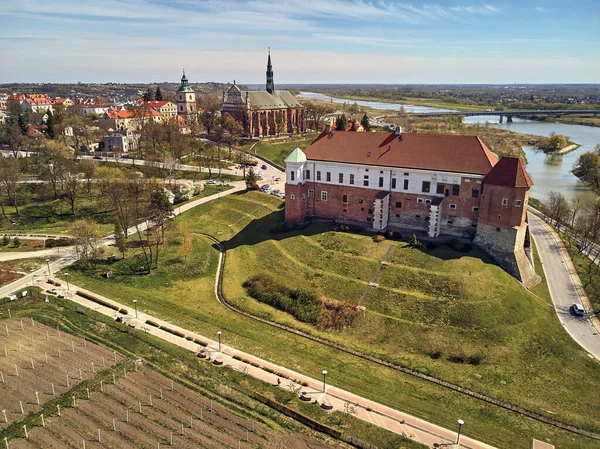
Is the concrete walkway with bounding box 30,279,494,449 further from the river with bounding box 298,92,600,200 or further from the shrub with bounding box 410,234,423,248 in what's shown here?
the river with bounding box 298,92,600,200

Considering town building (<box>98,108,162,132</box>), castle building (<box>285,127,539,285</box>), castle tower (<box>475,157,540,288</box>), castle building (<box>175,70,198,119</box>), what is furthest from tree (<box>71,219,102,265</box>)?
castle building (<box>175,70,198,119</box>)

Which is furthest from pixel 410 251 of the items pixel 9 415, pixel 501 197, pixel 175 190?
pixel 175 190

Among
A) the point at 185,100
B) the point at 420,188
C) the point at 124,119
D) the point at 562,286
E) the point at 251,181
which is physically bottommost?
the point at 562,286

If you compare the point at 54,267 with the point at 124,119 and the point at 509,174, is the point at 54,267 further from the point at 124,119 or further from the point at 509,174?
the point at 124,119

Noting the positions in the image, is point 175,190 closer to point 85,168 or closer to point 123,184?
point 123,184

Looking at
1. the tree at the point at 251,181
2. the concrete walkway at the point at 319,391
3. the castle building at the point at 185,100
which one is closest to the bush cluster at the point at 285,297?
the concrete walkway at the point at 319,391

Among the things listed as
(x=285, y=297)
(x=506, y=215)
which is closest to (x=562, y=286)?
(x=506, y=215)

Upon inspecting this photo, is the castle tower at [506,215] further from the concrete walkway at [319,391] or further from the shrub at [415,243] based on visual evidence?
the concrete walkway at [319,391]
